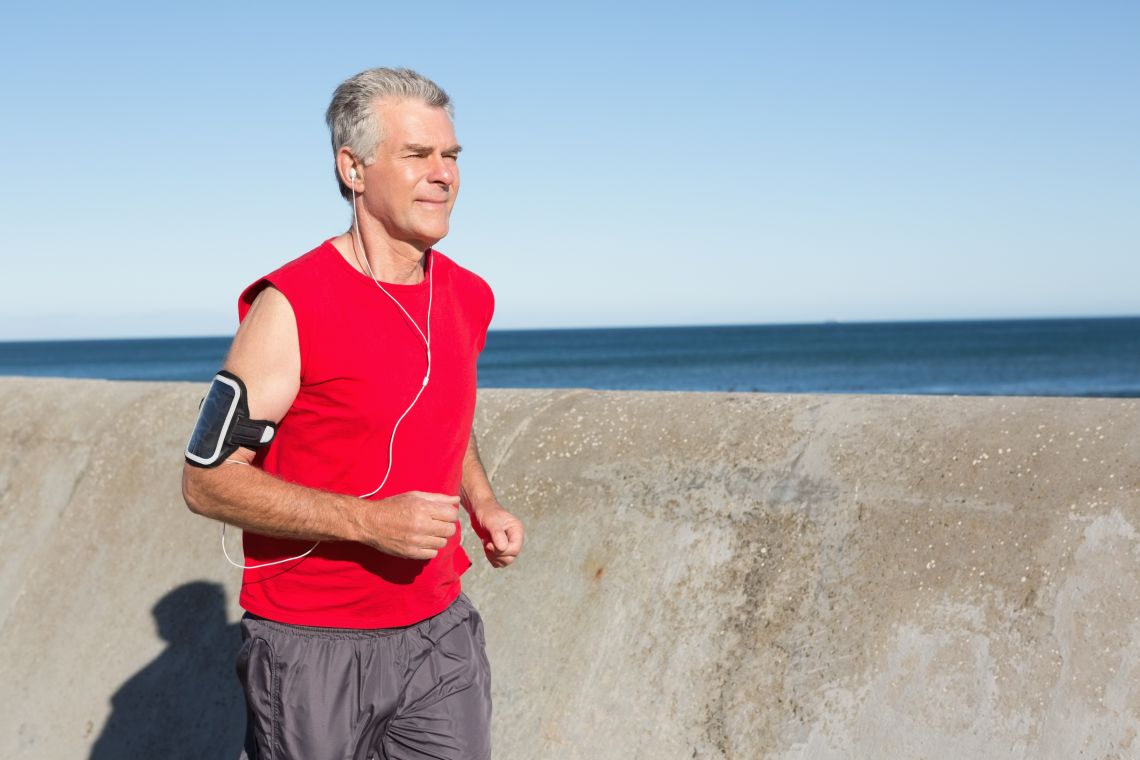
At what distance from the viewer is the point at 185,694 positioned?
3568mm

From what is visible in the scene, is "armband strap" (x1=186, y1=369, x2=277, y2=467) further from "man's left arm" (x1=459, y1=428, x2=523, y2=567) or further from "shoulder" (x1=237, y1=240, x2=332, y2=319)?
"man's left arm" (x1=459, y1=428, x2=523, y2=567)

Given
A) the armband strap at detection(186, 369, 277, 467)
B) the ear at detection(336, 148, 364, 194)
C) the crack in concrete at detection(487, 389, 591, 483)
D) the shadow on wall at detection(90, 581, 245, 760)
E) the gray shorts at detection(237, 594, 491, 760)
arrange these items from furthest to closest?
1. the crack in concrete at detection(487, 389, 591, 483)
2. the shadow on wall at detection(90, 581, 245, 760)
3. the ear at detection(336, 148, 364, 194)
4. the gray shorts at detection(237, 594, 491, 760)
5. the armband strap at detection(186, 369, 277, 467)

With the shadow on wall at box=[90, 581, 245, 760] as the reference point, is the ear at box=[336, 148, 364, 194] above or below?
above

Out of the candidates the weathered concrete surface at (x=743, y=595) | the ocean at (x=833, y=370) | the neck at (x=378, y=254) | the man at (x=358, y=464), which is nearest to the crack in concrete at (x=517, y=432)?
the weathered concrete surface at (x=743, y=595)

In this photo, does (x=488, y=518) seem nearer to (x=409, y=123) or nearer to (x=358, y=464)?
(x=358, y=464)

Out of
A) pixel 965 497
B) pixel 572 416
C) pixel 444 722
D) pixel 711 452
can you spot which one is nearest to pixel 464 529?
pixel 572 416

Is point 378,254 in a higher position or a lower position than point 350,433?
higher

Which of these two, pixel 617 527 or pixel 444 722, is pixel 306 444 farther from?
A: pixel 617 527

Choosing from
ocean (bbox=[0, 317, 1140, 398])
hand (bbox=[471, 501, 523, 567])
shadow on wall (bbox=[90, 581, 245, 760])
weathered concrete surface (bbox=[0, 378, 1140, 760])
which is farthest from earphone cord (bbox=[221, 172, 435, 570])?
ocean (bbox=[0, 317, 1140, 398])

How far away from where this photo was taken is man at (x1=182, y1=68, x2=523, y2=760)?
204cm

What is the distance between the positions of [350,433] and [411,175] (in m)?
0.51

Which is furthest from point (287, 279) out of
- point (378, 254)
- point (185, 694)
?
point (185, 694)

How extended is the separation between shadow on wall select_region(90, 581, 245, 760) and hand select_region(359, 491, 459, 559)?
5.56ft

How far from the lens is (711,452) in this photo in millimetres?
3215
